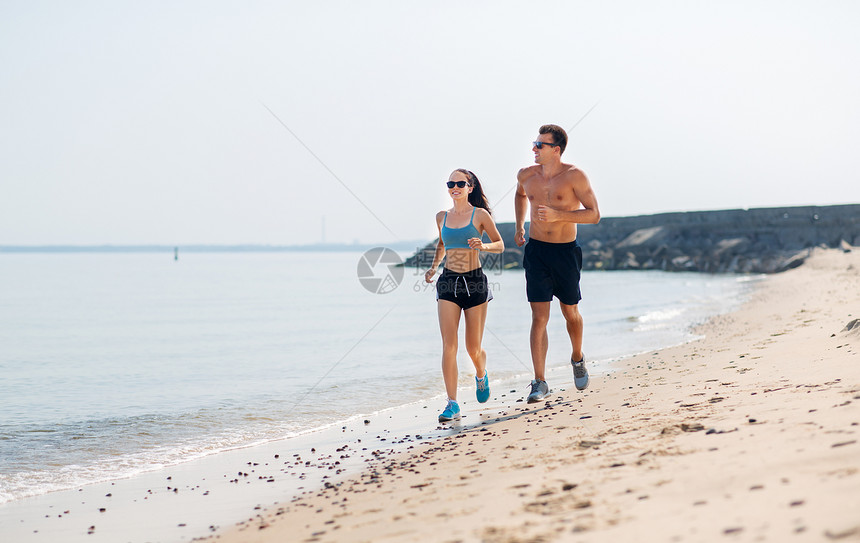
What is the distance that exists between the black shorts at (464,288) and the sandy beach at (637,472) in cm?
110

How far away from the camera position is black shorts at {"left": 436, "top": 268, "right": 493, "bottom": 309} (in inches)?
245

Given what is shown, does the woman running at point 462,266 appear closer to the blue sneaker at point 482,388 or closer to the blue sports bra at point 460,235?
the blue sports bra at point 460,235

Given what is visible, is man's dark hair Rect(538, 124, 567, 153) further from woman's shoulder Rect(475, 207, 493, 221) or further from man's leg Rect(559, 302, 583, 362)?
man's leg Rect(559, 302, 583, 362)

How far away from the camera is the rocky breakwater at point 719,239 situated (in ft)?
125

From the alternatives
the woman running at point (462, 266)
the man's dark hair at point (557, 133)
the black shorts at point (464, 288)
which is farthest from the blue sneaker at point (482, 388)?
the man's dark hair at point (557, 133)

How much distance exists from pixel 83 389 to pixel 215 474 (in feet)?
19.8

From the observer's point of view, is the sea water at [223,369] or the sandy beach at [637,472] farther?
the sea water at [223,369]

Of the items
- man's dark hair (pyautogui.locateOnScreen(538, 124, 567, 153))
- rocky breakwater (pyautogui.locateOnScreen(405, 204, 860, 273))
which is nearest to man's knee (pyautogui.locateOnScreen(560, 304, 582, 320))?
man's dark hair (pyautogui.locateOnScreen(538, 124, 567, 153))

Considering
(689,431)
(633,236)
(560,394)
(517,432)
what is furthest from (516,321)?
(633,236)

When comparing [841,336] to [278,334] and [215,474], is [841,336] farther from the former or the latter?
[278,334]

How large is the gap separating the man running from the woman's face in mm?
546

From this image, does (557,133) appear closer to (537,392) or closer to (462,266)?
(462,266)

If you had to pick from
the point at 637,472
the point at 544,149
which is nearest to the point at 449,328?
the point at 544,149

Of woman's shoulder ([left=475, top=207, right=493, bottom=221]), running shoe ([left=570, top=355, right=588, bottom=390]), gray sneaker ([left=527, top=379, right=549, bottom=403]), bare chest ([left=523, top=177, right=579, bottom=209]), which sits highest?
bare chest ([left=523, top=177, right=579, bottom=209])
